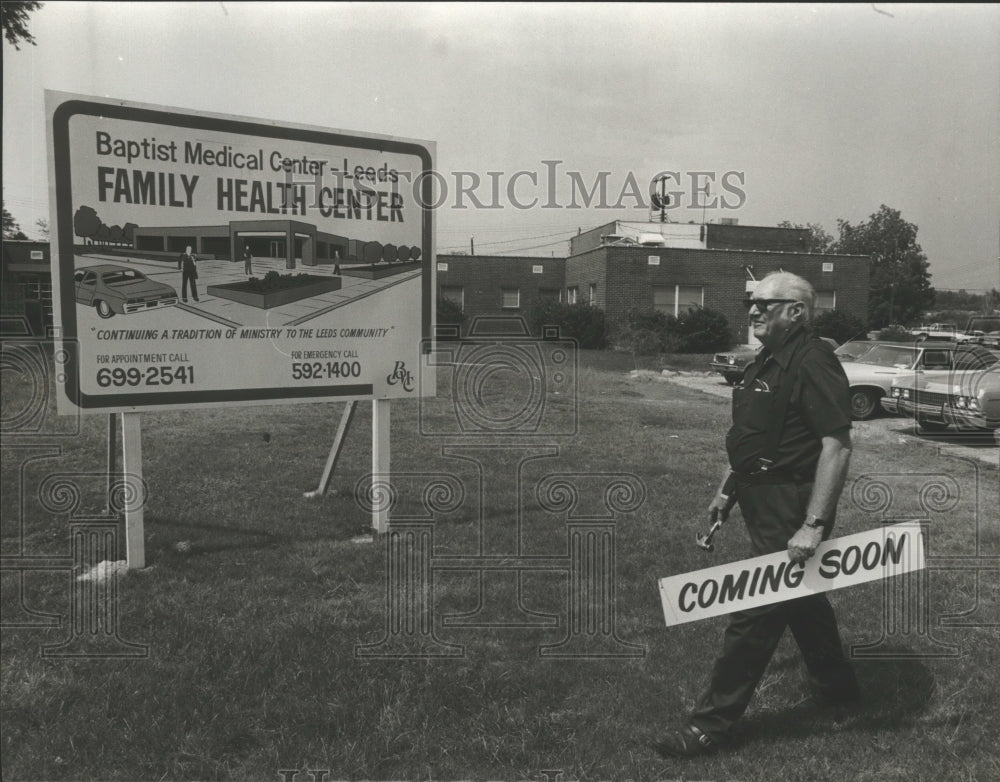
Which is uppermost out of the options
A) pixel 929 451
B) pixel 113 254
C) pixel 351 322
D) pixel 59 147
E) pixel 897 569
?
pixel 59 147

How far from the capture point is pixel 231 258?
537 centimetres

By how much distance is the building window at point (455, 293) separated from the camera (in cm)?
3669

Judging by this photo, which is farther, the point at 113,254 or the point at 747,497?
the point at 113,254

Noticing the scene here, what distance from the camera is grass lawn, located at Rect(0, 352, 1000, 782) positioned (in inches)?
127

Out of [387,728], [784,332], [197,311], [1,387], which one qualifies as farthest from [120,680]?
[1,387]

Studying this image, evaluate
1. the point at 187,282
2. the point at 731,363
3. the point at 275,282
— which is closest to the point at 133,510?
the point at 187,282

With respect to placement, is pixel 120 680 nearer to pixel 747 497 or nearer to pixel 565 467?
pixel 747 497

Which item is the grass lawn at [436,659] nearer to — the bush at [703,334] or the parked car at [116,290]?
the parked car at [116,290]

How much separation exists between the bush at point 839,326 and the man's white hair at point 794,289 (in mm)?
18179

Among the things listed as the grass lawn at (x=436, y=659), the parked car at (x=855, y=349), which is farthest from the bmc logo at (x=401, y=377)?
the parked car at (x=855, y=349)

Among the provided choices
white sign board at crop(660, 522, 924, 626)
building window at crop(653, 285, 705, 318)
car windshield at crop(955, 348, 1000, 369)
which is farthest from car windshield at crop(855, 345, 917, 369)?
building window at crop(653, 285, 705, 318)

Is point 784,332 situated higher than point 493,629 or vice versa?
point 784,332

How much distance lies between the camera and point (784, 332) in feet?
10.6

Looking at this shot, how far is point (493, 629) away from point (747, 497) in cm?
177
